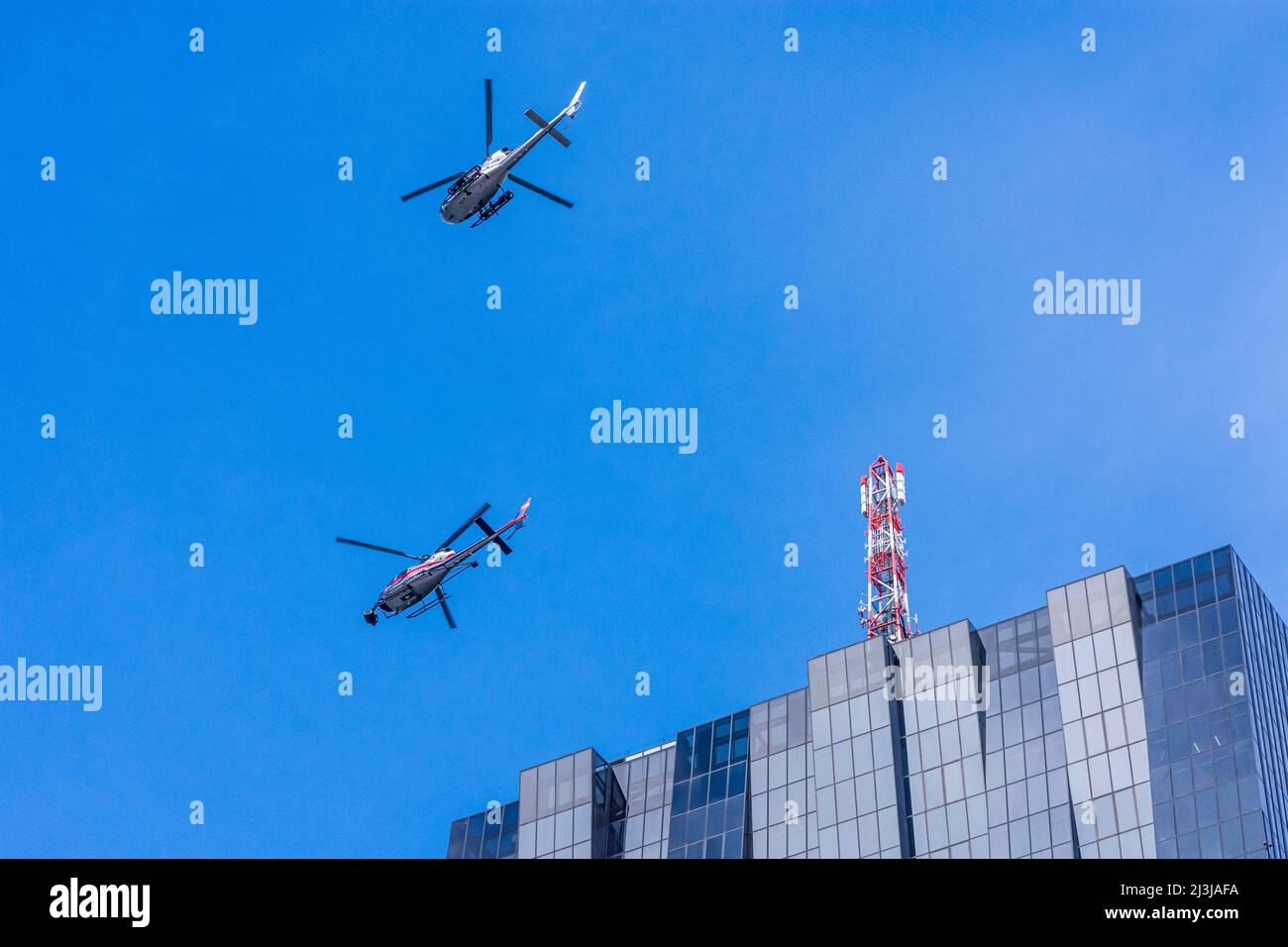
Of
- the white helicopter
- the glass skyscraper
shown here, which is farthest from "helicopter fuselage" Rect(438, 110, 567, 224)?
the glass skyscraper

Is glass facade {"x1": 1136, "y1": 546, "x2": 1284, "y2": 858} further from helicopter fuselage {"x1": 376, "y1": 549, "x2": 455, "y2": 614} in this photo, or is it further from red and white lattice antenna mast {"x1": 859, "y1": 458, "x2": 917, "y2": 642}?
helicopter fuselage {"x1": 376, "y1": 549, "x2": 455, "y2": 614}

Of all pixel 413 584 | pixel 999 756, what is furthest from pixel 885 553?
pixel 413 584

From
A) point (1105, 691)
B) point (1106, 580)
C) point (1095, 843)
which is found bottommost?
point (1095, 843)

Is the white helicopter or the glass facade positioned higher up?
the white helicopter

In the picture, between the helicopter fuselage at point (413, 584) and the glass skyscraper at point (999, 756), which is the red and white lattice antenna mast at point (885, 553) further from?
the helicopter fuselage at point (413, 584)
